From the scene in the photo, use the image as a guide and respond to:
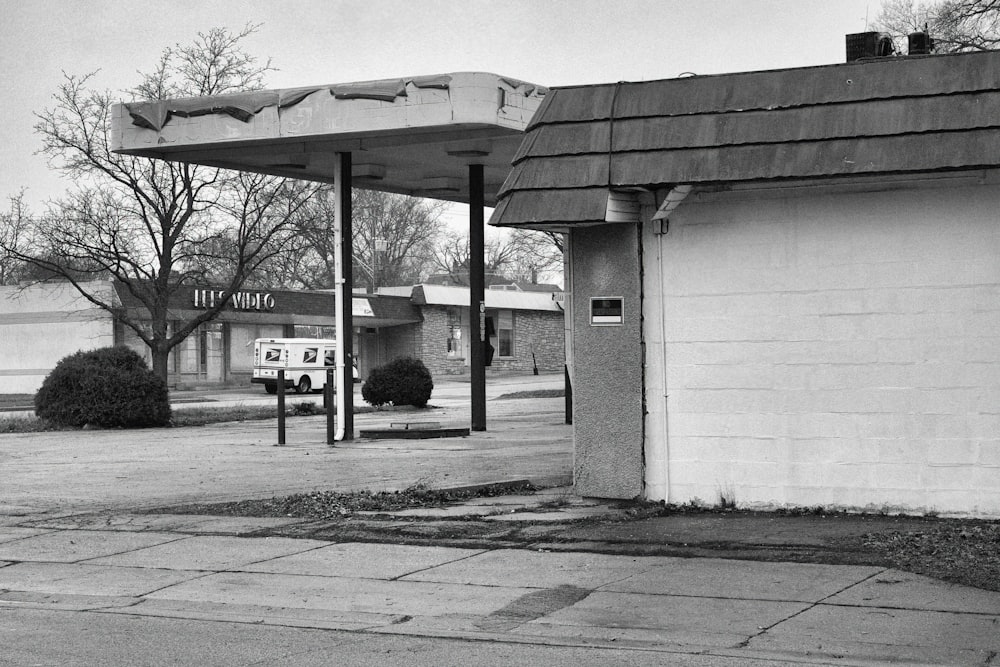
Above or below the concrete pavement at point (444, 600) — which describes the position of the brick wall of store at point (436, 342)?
above

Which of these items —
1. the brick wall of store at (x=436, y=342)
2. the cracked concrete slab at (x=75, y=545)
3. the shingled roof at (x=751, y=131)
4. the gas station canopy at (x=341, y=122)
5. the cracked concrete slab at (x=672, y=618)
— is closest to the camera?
the cracked concrete slab at (x=672, y=618)

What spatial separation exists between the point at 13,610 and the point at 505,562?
3.44 m

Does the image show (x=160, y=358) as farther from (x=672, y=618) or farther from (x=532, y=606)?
(x=672, y=618)

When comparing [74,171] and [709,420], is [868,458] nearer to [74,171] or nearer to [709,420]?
[709,420]

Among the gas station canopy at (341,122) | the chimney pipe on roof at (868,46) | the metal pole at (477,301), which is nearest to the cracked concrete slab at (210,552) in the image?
the chimney pipe on roof at (868,46)

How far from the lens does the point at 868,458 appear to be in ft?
33.8

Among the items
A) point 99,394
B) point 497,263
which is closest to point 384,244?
point 497,263

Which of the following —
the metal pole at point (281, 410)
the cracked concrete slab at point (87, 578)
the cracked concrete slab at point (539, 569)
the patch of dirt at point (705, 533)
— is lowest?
the cracked concrete slab at point (87, 578)

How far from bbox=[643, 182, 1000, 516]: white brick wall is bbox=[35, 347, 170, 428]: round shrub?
54.7 ft

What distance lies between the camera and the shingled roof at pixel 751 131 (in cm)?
980

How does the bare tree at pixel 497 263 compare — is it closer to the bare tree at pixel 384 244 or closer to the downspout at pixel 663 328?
the bare tree at pixel 384 244

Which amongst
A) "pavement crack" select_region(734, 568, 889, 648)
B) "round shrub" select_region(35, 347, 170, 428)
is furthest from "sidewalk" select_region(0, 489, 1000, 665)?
"round shrub" select_region(35, 347, 170, 428)

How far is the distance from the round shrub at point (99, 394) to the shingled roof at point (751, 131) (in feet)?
53.1

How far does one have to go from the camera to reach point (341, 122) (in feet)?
60.5
